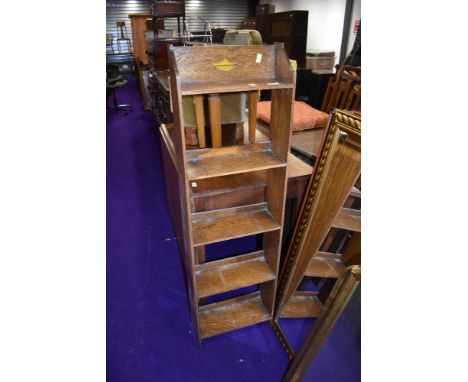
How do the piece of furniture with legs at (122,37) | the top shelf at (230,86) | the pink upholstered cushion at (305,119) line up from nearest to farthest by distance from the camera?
1. the top shelf at (230,86)
2. the pink upholstered cushion at (305,119)
3. the piece of furniture with legs at (122,37)

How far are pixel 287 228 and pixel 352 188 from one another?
104cm

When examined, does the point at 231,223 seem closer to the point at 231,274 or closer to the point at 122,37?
the point at 231,274

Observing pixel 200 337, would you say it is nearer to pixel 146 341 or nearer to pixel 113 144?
pixel 146 341

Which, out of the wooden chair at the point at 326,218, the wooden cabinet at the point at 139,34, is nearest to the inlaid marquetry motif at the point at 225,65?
the wooden chair at the point at 326,218

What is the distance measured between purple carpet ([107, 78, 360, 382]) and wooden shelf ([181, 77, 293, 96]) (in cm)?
93

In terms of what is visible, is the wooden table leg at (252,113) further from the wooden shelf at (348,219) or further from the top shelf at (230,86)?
the wooden shelf at (348,219)

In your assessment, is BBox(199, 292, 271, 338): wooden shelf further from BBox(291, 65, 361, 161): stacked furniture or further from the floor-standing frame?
BBox(291, 65, 361, 161): stacked furniture

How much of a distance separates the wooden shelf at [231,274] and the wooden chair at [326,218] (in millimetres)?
172

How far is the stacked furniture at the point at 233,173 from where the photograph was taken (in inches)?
49.5

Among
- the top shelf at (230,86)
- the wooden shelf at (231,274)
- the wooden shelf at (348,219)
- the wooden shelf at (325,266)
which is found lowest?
the wooden shelf at (231,274)

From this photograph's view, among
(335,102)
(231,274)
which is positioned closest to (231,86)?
(231,274)

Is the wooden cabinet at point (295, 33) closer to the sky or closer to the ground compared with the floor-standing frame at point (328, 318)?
closer to the sky

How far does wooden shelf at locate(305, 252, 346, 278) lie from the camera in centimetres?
171

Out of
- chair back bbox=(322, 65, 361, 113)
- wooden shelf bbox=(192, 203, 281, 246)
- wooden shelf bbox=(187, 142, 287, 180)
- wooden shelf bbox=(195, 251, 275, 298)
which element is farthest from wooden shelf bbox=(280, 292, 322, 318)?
chair back bbox=(322, 65, 361, 113)
